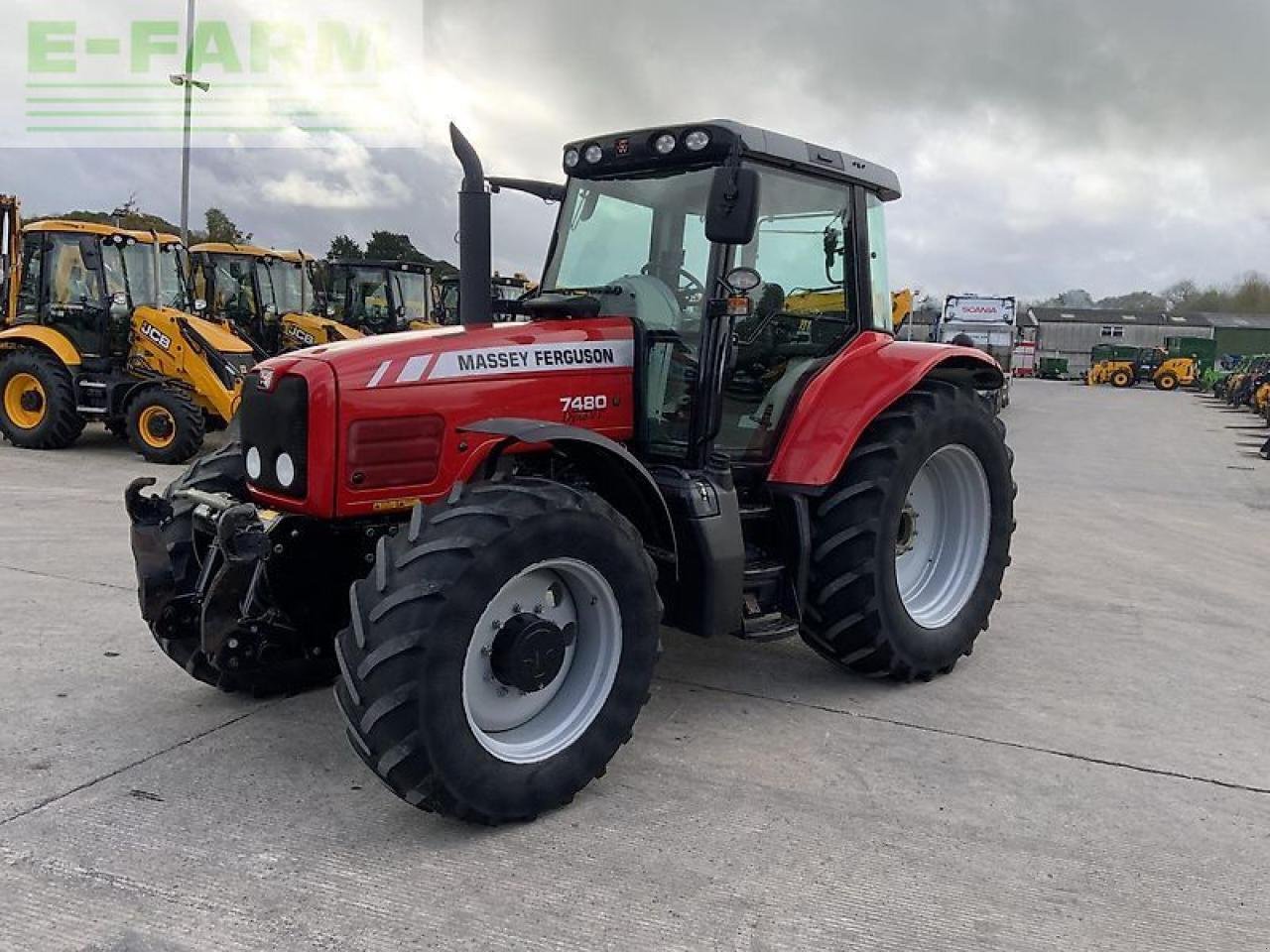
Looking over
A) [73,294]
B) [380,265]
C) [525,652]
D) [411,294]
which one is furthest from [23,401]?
[525,652]

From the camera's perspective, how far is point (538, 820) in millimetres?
3096

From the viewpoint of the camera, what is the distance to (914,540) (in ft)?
15.7

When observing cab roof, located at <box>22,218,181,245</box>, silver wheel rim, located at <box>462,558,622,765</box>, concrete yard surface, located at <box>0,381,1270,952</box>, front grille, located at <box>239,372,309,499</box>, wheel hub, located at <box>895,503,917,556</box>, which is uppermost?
cab roof, located at <box>22,218,181,245</box>

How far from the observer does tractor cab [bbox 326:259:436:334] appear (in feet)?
53.5

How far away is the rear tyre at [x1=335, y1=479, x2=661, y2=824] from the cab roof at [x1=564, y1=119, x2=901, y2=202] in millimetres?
1480

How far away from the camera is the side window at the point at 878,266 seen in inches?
181

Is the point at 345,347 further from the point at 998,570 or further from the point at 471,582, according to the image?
the point at 998,570

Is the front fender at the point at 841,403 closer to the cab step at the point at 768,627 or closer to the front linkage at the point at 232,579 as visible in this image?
the cab step at the point at 768,627

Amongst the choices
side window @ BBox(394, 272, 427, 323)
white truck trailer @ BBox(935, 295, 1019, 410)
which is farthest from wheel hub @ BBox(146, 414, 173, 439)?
white truck trailer @ BBox(935, 295, 1019, 410)

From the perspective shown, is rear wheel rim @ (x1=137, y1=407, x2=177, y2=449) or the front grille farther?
rear wheel rim @ (x1=137, y1=407, x2=177, y2=449)

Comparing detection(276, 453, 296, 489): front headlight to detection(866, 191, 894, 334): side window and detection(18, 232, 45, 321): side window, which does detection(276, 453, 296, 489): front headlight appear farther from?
detection(18, 232, 45, 321): side window

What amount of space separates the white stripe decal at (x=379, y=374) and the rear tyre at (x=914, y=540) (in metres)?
1.83

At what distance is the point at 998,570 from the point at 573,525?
2628mm

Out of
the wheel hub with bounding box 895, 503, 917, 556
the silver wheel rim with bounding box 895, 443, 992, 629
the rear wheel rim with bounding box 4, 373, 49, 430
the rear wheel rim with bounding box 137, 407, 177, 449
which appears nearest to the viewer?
the wheel hub with bounding box 895, 503, 917, 556
